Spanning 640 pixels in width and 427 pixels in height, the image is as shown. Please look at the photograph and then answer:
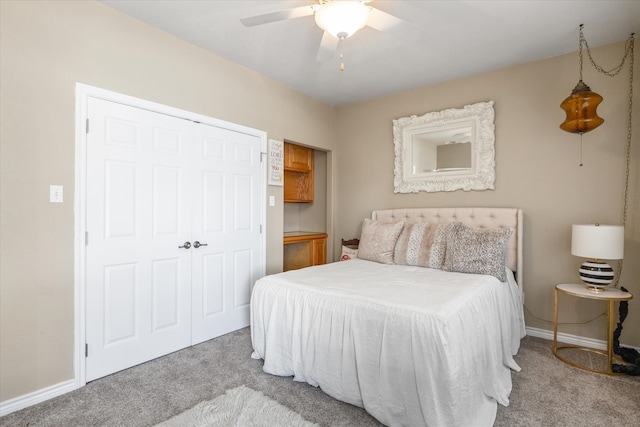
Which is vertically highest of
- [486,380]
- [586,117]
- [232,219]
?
[586,117]

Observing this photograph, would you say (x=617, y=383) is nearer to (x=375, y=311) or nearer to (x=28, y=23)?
(x=375, y=311)

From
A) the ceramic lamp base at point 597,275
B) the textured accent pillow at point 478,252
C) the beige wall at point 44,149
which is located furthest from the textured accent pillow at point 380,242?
the beige wall at point 44,149

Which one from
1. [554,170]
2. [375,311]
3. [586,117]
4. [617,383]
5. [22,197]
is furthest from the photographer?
[554,170]

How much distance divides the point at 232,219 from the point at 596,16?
345 centimetres

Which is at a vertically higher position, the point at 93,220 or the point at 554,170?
the point at 554,170

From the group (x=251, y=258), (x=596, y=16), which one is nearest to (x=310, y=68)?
(x=251, y=258)

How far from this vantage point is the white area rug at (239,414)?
5.78ft

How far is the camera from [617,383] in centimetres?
221

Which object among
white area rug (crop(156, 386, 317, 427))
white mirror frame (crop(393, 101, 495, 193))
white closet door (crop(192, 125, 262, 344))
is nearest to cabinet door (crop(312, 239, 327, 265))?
white closet door (crop(192, 125, 262, 344))

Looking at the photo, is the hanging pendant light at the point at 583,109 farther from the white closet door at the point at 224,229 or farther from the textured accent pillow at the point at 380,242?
the white closet door at the point at 224,229

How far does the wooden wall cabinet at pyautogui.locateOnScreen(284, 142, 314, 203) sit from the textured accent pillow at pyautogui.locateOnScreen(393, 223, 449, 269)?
1.87m

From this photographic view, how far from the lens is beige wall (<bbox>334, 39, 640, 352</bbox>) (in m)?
2.75

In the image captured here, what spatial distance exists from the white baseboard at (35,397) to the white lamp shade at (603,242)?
3.86 meters

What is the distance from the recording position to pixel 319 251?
4500 mm
